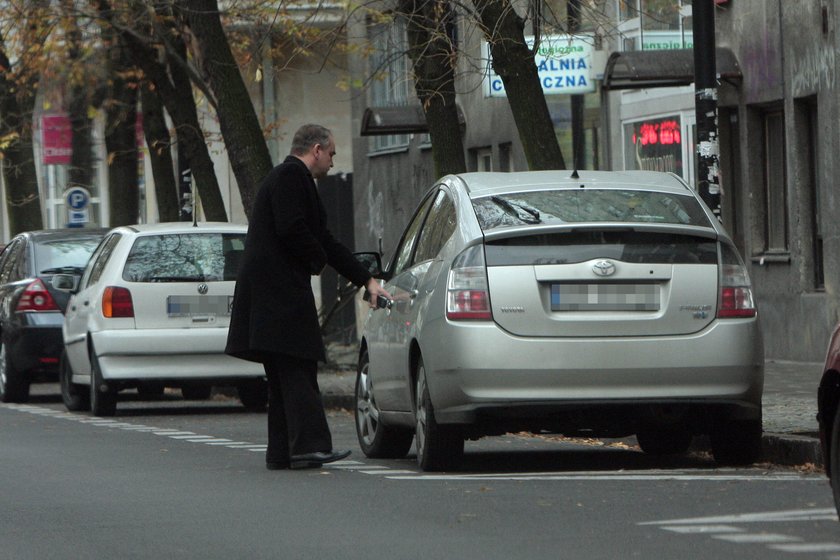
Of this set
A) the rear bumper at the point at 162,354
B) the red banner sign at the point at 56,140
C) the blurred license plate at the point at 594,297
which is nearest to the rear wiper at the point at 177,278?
the rear bumper at the point at 162,354

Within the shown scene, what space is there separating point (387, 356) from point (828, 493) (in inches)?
124

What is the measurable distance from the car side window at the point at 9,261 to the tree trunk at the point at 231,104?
262cm

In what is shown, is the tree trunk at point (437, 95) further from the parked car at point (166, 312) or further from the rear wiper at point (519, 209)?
the rear wiper at point (519, 209)

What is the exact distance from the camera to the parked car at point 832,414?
7.96m

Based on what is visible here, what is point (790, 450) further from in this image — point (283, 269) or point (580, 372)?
point (283, 269)

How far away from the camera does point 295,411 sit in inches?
441

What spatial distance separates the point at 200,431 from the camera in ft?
50.1

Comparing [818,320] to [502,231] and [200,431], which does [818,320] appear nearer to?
[200,431]

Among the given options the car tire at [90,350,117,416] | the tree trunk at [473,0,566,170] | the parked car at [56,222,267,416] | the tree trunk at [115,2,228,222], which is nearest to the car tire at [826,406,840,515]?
the tree trunk at [473,0,566,170]

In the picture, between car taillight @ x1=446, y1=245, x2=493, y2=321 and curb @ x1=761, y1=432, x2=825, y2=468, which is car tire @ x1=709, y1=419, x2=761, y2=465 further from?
car taillight @ x1=446, y1=245, x2=493, y2=321

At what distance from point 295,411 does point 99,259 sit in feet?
23.0

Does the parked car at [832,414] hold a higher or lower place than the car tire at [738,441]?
higher

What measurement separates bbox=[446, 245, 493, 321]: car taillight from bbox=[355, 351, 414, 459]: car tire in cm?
176

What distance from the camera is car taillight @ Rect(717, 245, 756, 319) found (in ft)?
34.3
